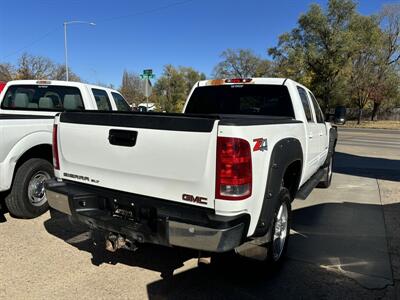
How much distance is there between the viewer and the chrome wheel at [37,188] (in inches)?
209

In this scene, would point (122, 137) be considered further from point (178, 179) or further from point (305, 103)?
point (305, 103)

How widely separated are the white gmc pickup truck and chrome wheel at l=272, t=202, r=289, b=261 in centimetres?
1

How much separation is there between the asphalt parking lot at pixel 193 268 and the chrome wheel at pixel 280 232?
0.21 metres

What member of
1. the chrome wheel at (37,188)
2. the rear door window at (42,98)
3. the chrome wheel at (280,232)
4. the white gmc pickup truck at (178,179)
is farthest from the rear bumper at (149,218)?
the rear door window at (42,98)

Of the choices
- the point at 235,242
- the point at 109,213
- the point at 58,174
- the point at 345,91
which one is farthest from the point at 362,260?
the point at 345,91

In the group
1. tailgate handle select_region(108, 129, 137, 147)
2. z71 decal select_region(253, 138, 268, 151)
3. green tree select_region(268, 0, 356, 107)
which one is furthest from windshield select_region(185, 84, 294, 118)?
green tree select_region(268, 0, 356, 107)

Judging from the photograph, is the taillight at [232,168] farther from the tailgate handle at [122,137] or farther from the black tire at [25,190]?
the black tire at [25,190]

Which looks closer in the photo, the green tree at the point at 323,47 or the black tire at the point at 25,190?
the black tire at the point at 25,190

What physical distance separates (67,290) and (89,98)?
14.9 ft

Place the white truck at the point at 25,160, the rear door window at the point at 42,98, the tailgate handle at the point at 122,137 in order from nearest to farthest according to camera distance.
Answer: the tailgate handle at the point at 122,137 → the white truck at the point at 25,160 → the rear door window at the point at 42,98

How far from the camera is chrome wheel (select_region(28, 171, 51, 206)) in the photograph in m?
5.31

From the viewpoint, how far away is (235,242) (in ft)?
9.53

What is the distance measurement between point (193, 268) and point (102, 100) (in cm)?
493

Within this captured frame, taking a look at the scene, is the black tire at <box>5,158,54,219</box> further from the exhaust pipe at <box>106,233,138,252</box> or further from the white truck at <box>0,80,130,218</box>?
the exhaust pipe at <box>106,233,138,252</box>
